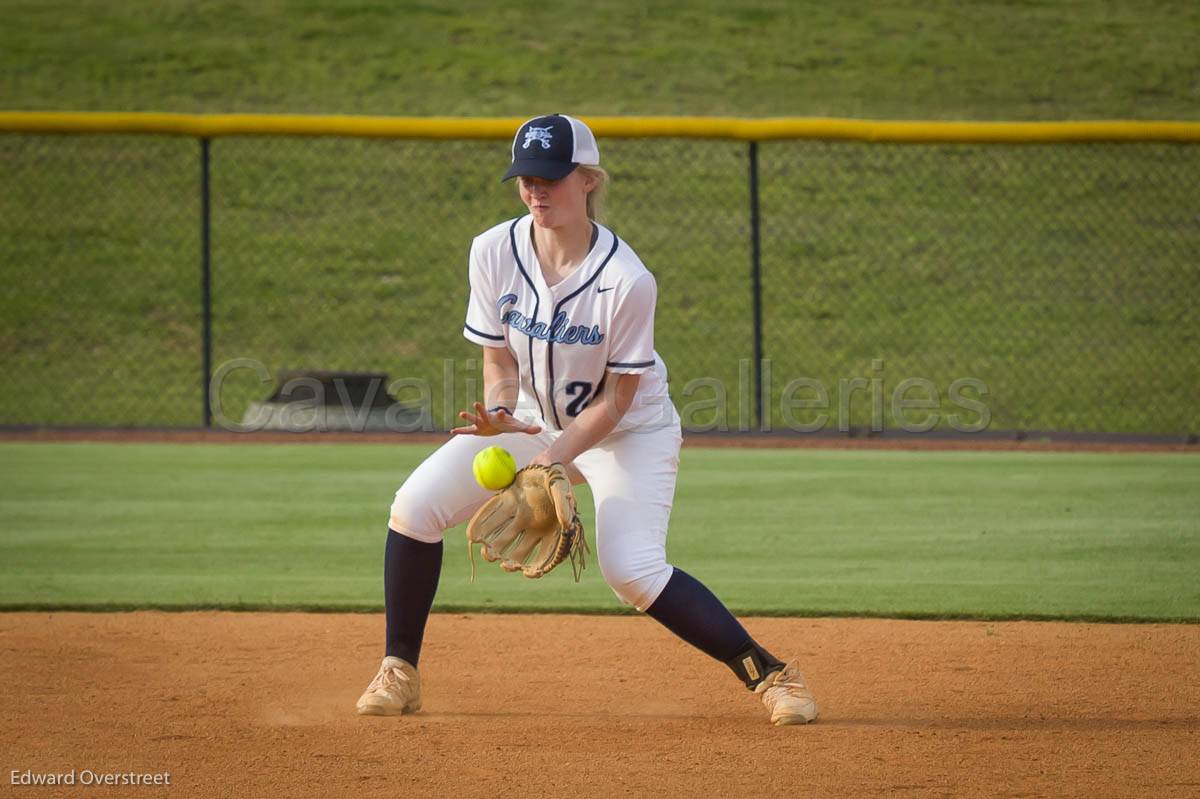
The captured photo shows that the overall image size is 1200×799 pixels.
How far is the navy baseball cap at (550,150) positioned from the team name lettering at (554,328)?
1.29 feet

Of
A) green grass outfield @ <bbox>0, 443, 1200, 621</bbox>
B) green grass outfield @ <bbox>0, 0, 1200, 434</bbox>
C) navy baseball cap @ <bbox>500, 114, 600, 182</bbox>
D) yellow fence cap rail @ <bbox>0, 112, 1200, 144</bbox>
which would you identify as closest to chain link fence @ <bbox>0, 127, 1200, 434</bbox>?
green grass outfield @ <bbox>0, 0, 1200, 434</bbox>

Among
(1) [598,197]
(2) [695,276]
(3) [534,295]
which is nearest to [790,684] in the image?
(3) [534,295]

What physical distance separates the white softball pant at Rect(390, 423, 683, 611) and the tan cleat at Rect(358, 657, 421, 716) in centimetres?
38

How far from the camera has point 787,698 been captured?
3.95 metres

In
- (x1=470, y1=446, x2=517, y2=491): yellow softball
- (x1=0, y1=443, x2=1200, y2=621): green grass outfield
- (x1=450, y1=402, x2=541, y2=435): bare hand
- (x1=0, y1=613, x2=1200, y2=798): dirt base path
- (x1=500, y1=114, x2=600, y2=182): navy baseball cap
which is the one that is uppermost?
(x1=500, y1=114, x2=600, y2=182): navy baseball cap

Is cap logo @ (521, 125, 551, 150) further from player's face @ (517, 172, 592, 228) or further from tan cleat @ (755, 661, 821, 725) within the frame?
tan cleat @ (755, 661, 821, 725)

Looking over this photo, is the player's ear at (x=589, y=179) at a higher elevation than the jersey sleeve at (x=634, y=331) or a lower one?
higher

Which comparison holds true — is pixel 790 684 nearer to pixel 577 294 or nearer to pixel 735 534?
pixel 577 294

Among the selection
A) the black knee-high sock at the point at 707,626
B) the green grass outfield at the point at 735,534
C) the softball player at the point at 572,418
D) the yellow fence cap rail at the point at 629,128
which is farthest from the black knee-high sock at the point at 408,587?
the yellow fence cap rail at the point at 629,128

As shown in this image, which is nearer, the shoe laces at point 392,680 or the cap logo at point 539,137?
the cap logo at point 539,137

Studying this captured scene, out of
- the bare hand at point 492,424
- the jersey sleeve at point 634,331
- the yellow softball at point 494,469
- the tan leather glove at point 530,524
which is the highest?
the jersey sleeve at point 634,331

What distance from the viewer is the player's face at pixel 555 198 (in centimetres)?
381

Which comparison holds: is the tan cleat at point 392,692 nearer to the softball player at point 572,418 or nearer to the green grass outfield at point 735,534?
the softball player at point 572,418

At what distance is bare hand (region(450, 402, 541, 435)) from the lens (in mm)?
3910
